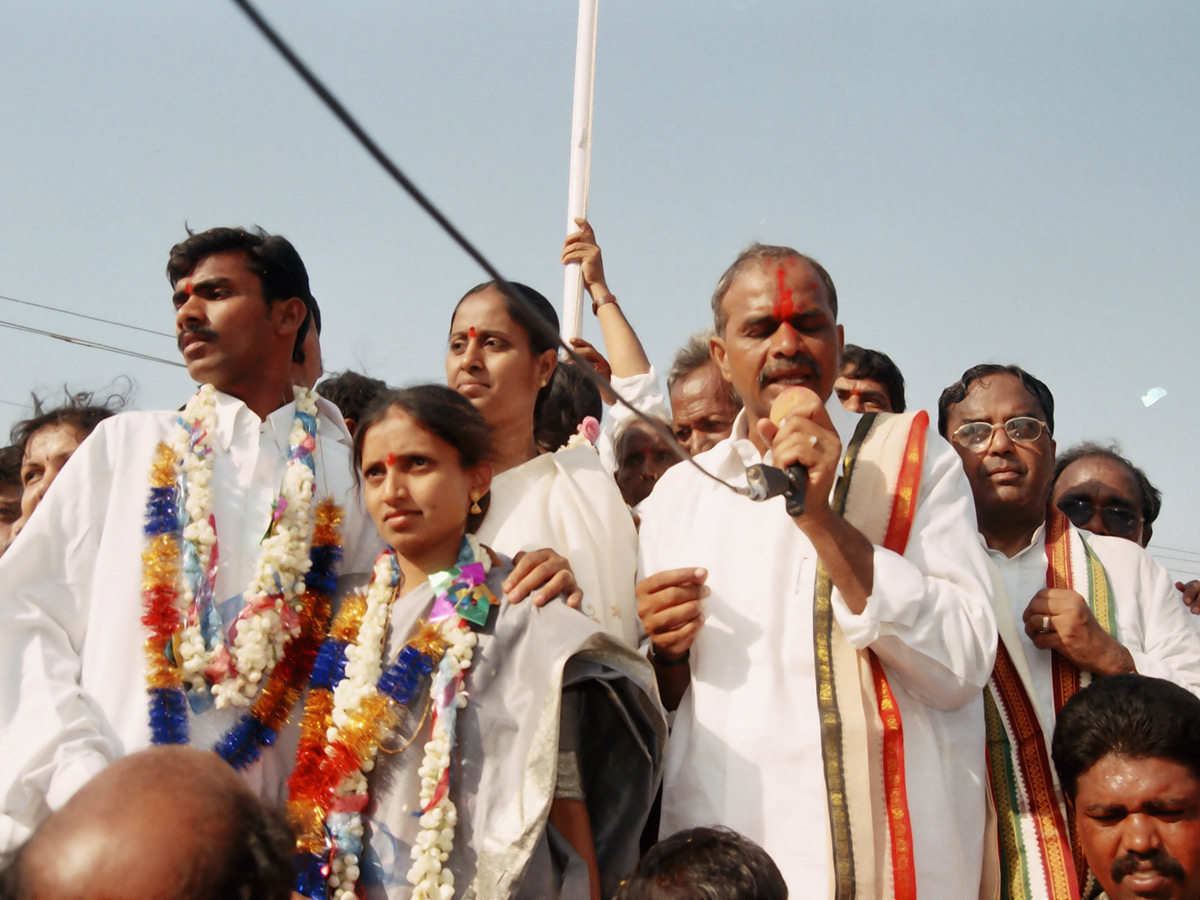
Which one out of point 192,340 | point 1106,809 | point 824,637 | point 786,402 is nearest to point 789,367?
point 786,402

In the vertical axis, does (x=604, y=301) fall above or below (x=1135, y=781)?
above

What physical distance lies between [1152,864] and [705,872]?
1.09m

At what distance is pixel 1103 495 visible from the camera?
14.4 feet

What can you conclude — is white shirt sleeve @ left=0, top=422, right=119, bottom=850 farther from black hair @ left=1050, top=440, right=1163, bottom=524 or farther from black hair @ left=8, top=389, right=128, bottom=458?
Result: black hair @ left=1050, top=440, right=1163, bottom=524

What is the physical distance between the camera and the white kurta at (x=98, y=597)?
8.60 feet

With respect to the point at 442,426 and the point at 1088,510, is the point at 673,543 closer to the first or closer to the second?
the point at 442,426

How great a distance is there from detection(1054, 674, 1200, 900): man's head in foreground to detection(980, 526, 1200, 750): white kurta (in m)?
0.17

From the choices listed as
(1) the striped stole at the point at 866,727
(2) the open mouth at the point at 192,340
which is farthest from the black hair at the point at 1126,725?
(2) the open mouth at the point at 192,340

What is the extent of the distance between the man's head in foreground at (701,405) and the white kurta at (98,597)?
5.80 feet

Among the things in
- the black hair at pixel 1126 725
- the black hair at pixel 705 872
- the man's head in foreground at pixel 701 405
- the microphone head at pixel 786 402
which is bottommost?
the black hair at pixel 705 872

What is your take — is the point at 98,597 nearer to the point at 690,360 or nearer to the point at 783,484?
the point at 783,484

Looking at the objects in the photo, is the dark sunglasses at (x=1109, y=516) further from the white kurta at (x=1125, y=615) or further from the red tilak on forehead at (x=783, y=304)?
the red tilak on forehead at (x=783, y=304)

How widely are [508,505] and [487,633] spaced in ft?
2.34

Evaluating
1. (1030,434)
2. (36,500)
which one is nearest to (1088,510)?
(1030,434)
